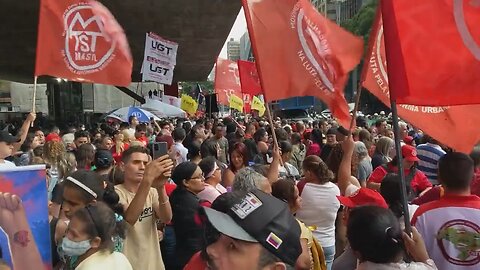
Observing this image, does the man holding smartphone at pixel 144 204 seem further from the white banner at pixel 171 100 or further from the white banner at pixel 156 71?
the white banner at pixel 171 100

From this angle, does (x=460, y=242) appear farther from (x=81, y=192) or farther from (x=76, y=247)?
(x=81, y=192)

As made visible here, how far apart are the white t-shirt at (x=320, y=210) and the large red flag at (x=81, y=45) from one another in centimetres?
245

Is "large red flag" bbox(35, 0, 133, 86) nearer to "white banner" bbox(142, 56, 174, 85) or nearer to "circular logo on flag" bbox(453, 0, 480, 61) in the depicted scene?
"circular logo on flag" bbox(453, 0, 480, 61)

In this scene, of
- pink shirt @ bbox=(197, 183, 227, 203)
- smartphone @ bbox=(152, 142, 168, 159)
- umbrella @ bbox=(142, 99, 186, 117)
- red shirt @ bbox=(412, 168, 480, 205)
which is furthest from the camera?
umbrella @ bbox=(142, 99, 186, 117)

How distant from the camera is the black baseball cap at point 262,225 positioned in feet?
6.38

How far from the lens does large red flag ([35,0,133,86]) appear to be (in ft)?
18.9

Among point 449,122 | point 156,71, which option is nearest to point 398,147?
point 449,122

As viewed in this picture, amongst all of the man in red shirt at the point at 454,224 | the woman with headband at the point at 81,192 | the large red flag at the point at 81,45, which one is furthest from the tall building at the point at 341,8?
the woman with headband at the point at 81,192

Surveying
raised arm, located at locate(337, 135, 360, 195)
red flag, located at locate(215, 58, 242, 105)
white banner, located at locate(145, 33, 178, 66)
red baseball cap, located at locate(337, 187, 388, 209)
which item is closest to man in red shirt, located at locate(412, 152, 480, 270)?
red baseball cap, located at locate(337, 187, 388, 209)

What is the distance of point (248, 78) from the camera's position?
43.0 ft

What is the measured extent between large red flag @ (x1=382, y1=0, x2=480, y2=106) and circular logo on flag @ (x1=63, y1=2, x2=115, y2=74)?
12.3ft

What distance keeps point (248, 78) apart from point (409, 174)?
7.47m

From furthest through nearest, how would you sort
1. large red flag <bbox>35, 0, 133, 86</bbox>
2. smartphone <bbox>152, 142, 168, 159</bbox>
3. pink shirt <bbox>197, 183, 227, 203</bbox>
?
large red flag <bbox>35, 0, 133, 86</bbox>, pink shirt <bbox>197, 183, 227, 203</bbox>, smartphone <bbox>152, 142, 168, 159</bbox>

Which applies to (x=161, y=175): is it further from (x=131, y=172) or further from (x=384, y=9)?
(x=384, y=9)
